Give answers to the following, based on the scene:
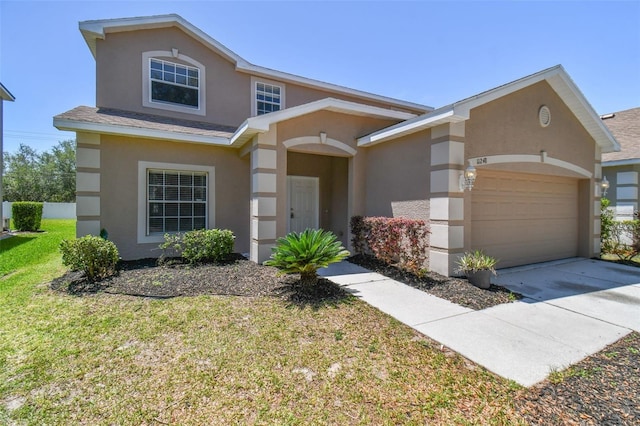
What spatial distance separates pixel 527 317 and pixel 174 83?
36.2 ft

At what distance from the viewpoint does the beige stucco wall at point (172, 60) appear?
8.65 meters

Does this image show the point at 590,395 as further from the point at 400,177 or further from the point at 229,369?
the point at 400,177

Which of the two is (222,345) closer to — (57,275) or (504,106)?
(57,275)

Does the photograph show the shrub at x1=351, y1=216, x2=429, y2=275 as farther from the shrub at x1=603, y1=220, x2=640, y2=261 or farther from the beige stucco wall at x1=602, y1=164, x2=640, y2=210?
the beige stucco wall at x1=602, y1=164, x2=640, y2=210

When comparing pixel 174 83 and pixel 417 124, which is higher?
pixel 174 83

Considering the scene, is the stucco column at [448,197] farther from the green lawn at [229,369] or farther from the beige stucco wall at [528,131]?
the green lawn at [229,369]

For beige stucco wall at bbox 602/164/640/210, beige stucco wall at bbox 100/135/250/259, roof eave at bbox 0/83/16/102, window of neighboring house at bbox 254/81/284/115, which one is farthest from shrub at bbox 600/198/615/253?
roof eave at bbox 0/83/16/102

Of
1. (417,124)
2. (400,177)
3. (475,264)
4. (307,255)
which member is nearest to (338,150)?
(400,177)

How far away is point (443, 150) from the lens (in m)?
6.41

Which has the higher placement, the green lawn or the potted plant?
the potted plant

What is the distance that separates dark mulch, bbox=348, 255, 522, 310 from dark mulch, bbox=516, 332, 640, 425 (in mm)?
1768

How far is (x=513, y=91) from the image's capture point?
23.0 feet

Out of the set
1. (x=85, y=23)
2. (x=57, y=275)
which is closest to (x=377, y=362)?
(x=57, y=275)

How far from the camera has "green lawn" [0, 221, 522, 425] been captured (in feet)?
8.41
